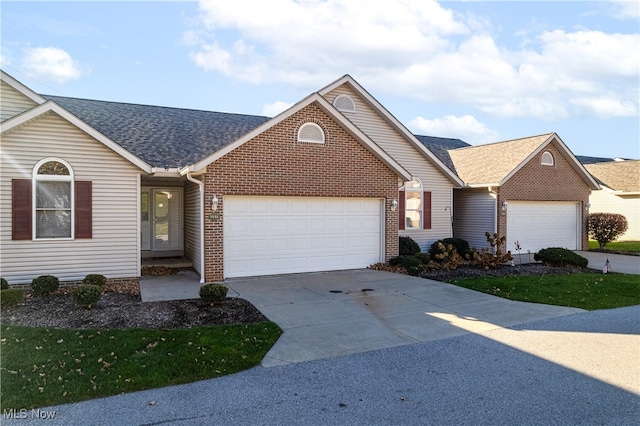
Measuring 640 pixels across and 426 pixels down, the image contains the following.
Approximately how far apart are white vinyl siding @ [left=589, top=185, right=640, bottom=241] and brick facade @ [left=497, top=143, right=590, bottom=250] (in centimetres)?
604

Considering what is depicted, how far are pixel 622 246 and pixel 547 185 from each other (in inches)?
286

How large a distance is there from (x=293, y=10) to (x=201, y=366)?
1045cm

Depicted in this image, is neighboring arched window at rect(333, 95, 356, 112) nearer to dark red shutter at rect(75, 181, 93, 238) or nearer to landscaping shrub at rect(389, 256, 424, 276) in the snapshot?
landscaping shrub at rect(389, 256, 424, 276)

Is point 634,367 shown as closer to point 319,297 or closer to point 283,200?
point 319,297

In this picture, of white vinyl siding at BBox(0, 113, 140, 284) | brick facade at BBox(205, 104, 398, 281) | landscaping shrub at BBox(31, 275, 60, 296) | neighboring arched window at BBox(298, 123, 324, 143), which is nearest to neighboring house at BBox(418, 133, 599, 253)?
brick facade at BBox(205, 104, 398, 281)

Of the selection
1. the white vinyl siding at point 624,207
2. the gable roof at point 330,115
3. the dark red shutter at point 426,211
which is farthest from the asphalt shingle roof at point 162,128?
the white vinyl siding at point 624,207

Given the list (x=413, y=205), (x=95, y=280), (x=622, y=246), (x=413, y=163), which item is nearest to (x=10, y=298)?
(x=95, y=280)

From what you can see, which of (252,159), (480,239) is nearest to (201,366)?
(252,159)

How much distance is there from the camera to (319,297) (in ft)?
31.7

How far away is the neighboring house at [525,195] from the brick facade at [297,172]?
5.76 metres

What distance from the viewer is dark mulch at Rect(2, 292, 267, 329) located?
23.7ft

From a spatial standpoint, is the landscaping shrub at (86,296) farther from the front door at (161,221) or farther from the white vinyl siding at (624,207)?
the white vinyl siding at (624,207)

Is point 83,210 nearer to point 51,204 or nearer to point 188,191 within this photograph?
point 51,204

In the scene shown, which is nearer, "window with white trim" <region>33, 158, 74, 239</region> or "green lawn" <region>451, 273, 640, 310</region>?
"green lawn" <region>451, 273, 640, 310</region>
